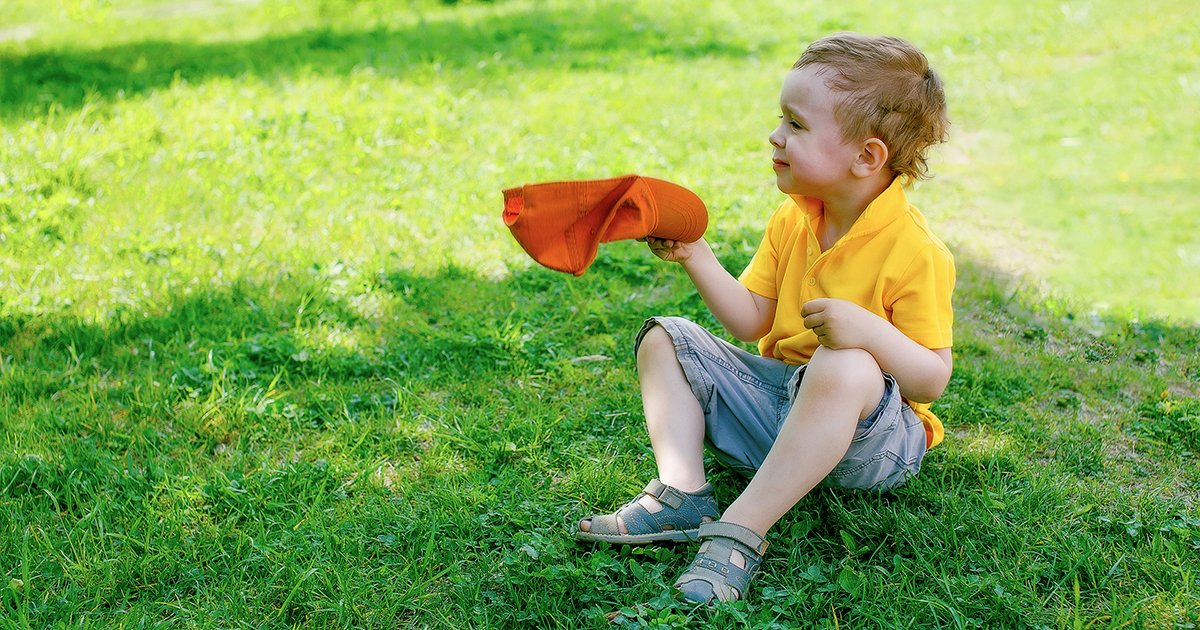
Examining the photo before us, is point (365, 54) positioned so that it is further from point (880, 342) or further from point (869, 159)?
point (880, 342)

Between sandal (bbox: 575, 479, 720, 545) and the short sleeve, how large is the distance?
622 mm

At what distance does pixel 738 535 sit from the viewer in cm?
220

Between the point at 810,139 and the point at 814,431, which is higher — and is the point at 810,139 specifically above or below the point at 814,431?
above

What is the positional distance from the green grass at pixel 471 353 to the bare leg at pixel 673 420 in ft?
0.59

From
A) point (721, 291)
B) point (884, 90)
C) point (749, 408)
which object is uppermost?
point (884, 90)

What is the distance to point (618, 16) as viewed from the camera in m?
9.16

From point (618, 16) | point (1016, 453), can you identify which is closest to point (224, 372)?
point (1016, 453)

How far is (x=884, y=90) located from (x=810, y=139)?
192 millimetres

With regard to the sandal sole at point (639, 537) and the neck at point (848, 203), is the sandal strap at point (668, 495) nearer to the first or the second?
the sandal sole at point (639, 537)

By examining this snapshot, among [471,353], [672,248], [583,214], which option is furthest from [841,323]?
[471,353]

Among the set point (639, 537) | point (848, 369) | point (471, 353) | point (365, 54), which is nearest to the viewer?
point (848, 369)

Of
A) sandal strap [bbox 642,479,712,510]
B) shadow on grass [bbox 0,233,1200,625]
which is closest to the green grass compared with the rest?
shadow on grass [bbox 0,233,1200,625]

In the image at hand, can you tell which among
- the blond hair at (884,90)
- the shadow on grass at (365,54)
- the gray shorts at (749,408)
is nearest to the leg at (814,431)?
the gray shorts at (749,408)

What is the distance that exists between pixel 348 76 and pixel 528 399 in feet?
13.7
